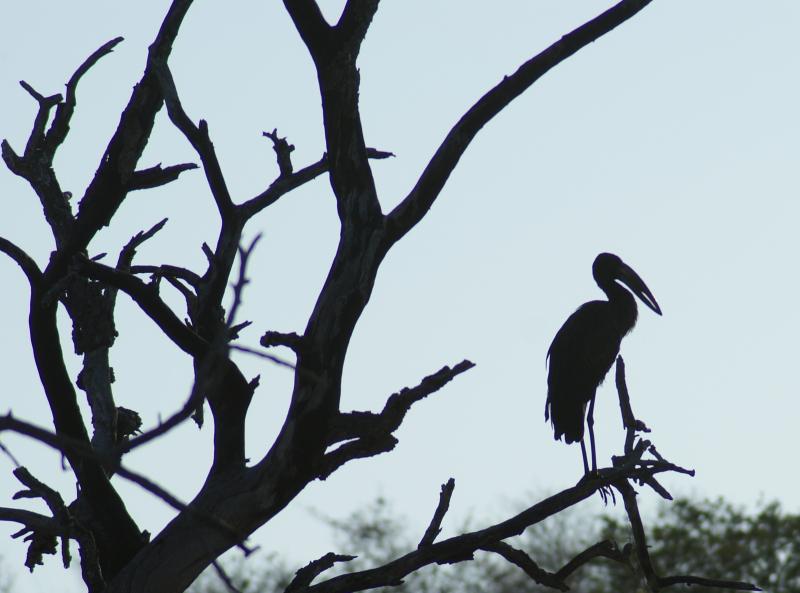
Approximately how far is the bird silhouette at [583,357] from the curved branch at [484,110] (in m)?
4.54

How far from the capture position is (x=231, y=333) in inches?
259

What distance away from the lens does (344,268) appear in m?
6.44

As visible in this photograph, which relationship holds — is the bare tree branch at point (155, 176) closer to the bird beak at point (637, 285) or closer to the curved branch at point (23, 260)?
the curved branch at point (23, 260)

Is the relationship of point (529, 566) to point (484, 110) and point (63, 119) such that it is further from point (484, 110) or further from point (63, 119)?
point (63, 119)

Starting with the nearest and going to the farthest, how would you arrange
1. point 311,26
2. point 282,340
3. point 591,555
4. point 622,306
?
point 282,340, point 311,26, point 591,555, point 622,306

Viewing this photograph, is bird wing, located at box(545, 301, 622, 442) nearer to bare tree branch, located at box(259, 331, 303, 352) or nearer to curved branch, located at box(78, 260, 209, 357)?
curved branch, located at box(78, 260, 209, 357)

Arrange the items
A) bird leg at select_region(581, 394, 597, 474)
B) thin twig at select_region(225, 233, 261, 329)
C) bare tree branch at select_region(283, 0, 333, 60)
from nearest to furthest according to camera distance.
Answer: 1. thin twig at select_region(225, 233, 261, 329)
2. bare tree branch at select_region(283, 0, 333, 60)
3. bird leg at select_region(581, 394, 597, 474)

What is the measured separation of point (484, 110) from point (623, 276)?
6.25 metres

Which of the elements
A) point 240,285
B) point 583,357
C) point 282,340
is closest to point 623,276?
point 583,357

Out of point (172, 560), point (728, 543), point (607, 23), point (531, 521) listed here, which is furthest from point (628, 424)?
point (728, 543)

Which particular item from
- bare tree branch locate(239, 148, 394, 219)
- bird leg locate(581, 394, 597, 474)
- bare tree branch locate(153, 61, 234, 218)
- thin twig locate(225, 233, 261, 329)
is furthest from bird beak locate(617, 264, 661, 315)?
thin twig locate(225, 233, 261, 329)

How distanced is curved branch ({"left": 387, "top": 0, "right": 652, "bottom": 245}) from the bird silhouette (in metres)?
4.54

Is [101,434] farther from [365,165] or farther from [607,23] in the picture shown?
[607,23]

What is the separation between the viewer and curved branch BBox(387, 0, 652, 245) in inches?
263
